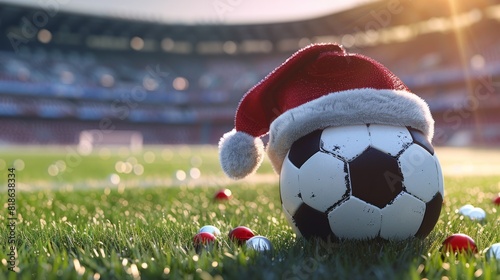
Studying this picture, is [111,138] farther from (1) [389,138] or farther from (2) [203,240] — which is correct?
(1) [389,138]

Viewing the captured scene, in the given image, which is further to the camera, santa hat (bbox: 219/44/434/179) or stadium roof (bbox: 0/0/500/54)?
stadium roof (bbox: 0/0/500/54)

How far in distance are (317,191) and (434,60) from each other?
37.5 metres

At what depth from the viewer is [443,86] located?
35.8 metres

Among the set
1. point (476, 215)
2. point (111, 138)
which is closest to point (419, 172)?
point (476, 215)

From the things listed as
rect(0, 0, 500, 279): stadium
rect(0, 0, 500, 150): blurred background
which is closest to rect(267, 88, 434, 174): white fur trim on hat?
rect(0, 0, 500, 279): stadium

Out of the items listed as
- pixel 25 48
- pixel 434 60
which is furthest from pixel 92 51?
pixel 434 60

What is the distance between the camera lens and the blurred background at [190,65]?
33.6 meters

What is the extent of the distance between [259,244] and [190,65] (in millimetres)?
45393

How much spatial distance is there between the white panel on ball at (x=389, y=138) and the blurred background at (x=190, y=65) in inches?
1179

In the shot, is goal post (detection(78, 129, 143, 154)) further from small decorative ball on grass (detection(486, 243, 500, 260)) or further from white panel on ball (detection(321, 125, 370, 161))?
small decorative ball on grass (detection(486, 243, 500, 260))

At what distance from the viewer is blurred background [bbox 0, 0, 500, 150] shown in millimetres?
33625

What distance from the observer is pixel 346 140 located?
2.31m

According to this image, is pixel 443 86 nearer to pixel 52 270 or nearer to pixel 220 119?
pixel 220 119

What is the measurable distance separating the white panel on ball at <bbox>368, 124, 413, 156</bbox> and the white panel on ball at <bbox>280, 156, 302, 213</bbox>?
0.43m
